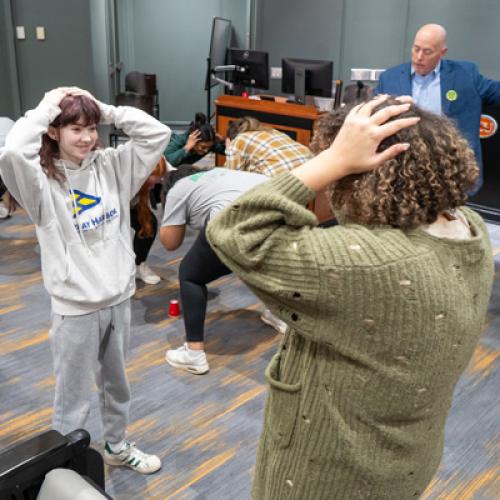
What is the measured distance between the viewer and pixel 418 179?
0.93 metres

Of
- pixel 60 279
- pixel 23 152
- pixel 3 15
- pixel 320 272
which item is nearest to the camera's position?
pixel 320 272

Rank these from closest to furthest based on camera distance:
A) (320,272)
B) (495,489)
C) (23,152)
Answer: (320,272)
(23,152)
(495,489)

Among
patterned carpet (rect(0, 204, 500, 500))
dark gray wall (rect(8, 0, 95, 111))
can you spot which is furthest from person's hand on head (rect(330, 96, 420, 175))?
dark gray wall (rect(8, 0, 95, 111))

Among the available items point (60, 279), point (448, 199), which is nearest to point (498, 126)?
point (60, 279)

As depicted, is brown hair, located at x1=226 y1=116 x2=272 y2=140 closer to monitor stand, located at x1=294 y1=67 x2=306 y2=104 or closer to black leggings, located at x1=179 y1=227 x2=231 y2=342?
black leggings, located at x1=179 y1=227 x2=231 y2=342

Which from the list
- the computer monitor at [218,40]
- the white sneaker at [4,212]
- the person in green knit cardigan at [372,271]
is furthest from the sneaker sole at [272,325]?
the computer monitor at [218,40]

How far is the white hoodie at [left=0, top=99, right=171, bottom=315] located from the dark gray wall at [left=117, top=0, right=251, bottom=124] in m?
7.61

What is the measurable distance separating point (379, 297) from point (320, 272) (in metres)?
0.10

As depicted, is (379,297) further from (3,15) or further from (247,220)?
(3,15)

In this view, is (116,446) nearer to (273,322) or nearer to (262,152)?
(273,322)

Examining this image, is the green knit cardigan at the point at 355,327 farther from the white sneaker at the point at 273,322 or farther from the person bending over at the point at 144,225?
the person bending over at the point at 144,225

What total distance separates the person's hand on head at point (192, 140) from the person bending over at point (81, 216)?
2.19 metres

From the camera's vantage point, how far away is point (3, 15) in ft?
24.7

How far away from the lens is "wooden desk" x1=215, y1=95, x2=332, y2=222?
16.7 ft
